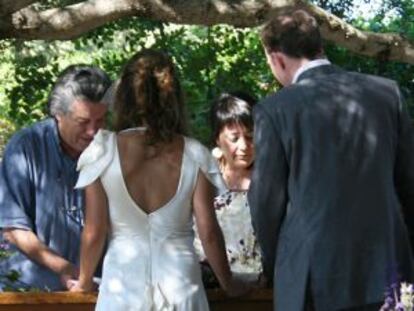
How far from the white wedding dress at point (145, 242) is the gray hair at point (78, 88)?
0.69 metres

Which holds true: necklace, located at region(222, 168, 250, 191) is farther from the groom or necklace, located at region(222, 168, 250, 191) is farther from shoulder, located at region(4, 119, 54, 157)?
the groom

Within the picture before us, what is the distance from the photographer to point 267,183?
10.2 ft

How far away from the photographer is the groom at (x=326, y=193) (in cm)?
308

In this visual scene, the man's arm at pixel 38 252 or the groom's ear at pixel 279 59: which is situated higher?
the groom's ear at pixel 279 59

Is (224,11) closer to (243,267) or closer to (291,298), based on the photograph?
Result: (243,267)

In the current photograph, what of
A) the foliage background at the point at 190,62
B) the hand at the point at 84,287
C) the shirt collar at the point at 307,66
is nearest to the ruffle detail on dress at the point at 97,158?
the hand at the point at 84,287

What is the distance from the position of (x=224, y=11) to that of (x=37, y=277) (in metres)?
2.11

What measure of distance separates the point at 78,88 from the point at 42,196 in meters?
0.43

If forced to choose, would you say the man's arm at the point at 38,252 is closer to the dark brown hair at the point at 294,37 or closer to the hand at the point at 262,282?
the hand at the point at 262,282

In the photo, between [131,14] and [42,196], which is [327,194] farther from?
[131,14]

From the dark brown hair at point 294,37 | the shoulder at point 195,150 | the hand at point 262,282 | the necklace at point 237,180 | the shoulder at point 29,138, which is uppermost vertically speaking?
the dark brown hair at point 294,37

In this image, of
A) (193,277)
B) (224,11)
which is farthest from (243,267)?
(224,11)

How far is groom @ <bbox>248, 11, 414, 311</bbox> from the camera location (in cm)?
308

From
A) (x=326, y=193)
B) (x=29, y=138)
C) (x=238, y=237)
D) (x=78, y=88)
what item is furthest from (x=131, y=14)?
(x=326, y=193)
